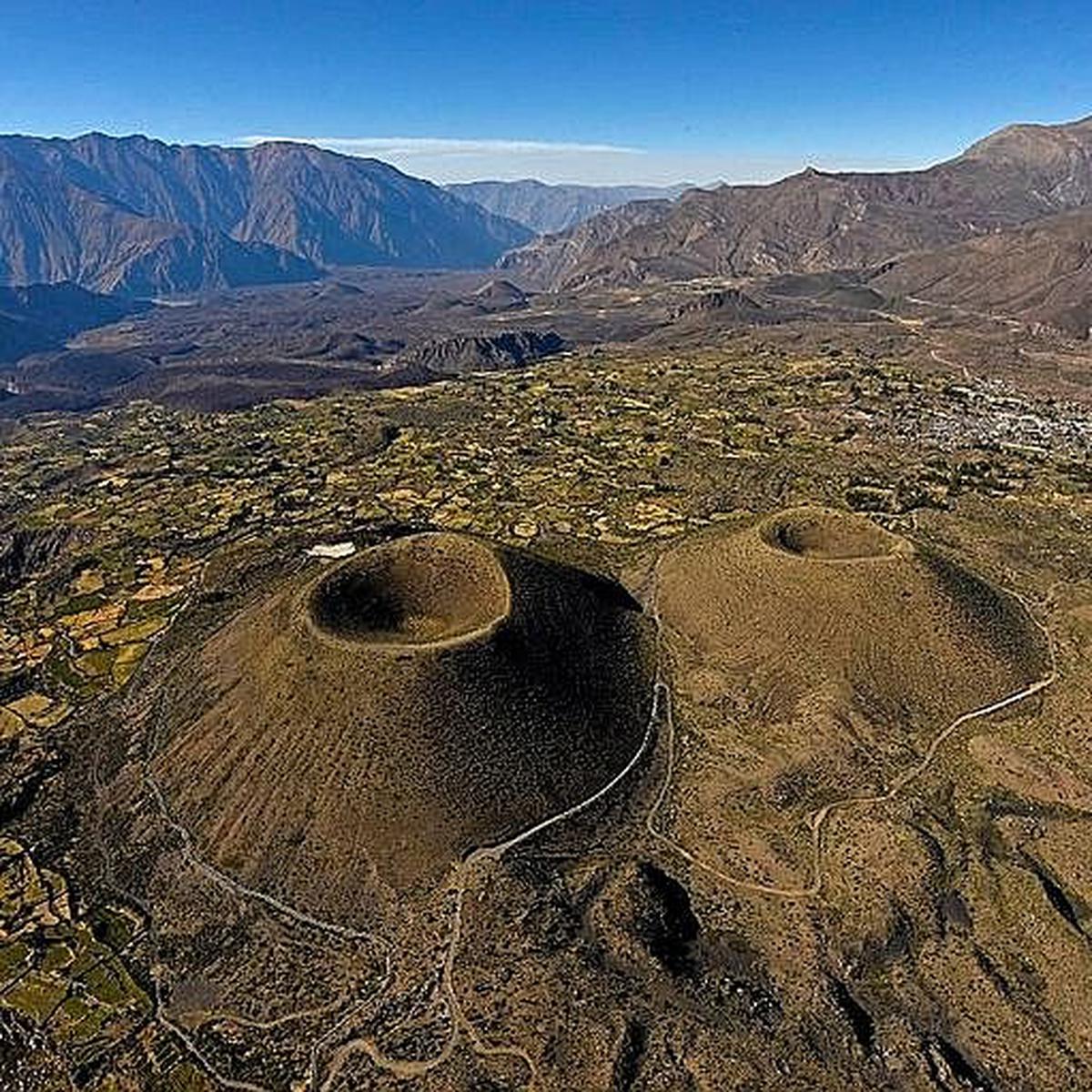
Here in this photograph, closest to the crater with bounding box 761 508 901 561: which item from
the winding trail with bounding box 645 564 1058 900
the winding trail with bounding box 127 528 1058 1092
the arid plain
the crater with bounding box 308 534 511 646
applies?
the arid plain

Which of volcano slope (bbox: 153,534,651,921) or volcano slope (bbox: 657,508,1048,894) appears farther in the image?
volcano slope (bbox: 657,508,1048,894)

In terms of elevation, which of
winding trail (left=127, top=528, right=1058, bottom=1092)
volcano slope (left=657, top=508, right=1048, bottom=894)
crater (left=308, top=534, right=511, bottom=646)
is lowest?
winding trail (left=127, top=528, right=1058, bottom=1092)

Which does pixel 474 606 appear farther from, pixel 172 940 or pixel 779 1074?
pixel 779 1074

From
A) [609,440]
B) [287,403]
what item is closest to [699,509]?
[609,440]

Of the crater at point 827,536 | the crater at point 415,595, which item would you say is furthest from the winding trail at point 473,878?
the crater at point 827,536

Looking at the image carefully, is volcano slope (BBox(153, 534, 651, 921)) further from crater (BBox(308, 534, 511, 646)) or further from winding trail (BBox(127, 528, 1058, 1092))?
winding trail (BBox(127, 528, 1058, 1092))

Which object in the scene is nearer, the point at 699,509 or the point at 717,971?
the point at 717,971

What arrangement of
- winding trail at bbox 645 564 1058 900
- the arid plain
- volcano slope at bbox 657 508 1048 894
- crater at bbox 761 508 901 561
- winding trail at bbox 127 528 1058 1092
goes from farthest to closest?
crater at bbox 761 508 901 561
volcano slope at bbox 657 508 1048 894
winding trail at bbox 645 564 1058 900
the arid plain
winding trail at bbox 127 528 1058 1092
